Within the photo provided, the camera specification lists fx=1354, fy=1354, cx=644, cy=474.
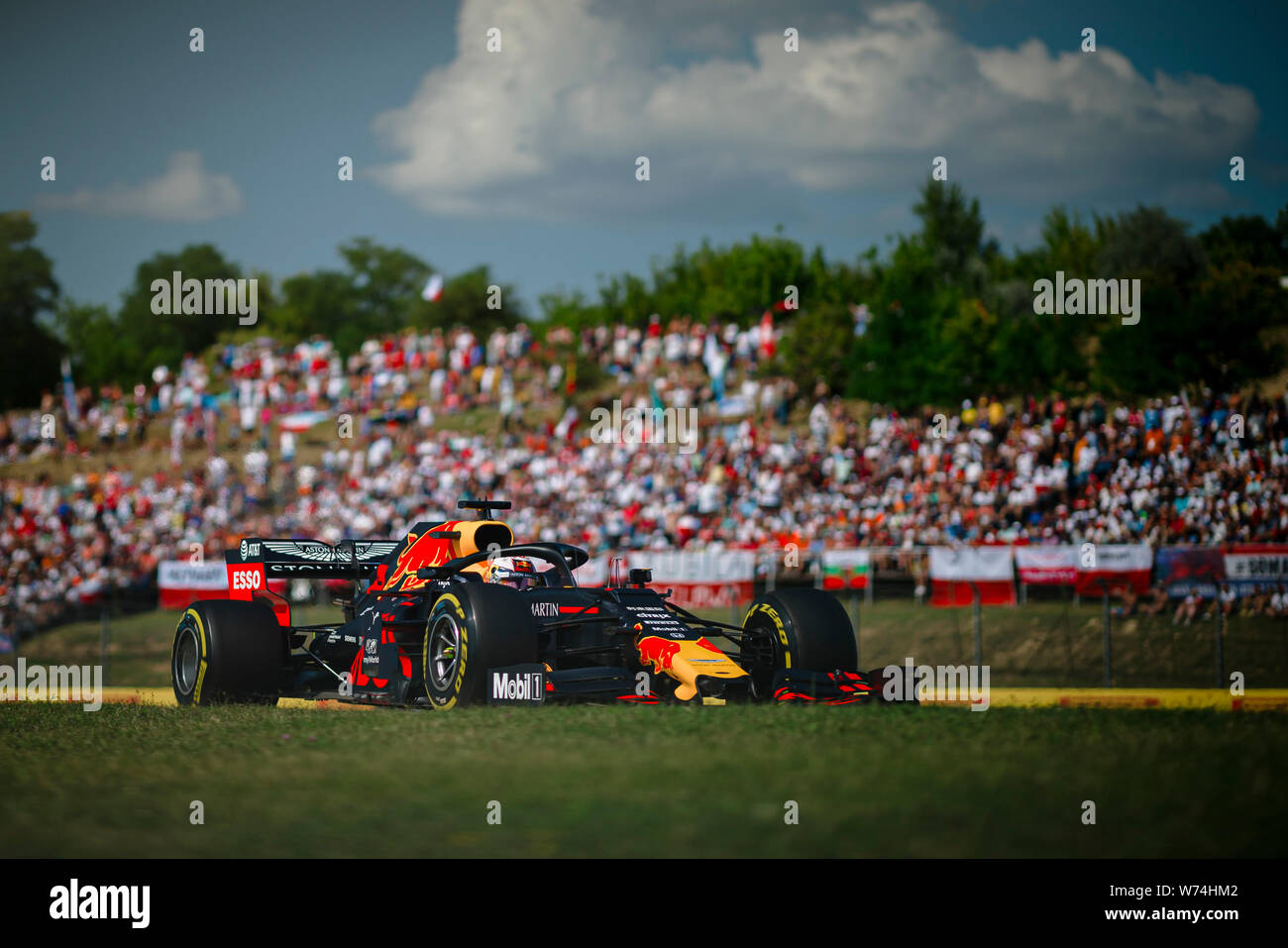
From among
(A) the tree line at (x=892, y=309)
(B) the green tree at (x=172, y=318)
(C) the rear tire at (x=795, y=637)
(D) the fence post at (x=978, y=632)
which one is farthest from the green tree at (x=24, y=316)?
(C) the rear tire at (x=795, y=637)

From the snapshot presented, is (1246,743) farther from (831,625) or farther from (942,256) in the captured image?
(942,256)

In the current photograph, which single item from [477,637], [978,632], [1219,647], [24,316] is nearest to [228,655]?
[477,637]

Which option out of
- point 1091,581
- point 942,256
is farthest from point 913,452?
point 942,256

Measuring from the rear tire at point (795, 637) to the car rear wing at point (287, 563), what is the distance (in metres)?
4.30

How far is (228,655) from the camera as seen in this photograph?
13.0 m

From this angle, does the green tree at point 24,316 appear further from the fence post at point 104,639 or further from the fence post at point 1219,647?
the fence post at point 1219,647

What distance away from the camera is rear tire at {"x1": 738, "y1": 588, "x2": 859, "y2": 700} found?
458 inches

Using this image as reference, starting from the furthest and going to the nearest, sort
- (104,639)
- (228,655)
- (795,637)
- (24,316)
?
(24,316)
(104,639)
(228,655)
(795,637)

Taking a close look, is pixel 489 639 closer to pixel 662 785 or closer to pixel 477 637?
pixel 477 637

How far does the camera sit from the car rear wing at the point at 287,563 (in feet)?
47.4

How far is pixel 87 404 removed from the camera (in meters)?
47.4

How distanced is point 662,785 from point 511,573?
5.74 m
